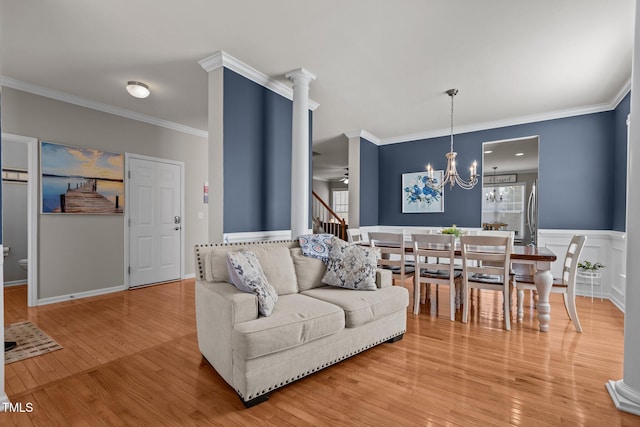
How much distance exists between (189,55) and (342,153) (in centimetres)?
514

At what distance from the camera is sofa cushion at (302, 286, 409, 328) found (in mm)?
2369

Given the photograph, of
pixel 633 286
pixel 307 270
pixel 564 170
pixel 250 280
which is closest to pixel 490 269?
pixel 633 286

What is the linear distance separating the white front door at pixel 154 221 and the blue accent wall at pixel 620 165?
6.35 metres

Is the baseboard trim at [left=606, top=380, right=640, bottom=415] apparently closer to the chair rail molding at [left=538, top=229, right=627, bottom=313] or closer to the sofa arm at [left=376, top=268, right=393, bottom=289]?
the sofa arm at [left=376, top=268, right=393, bottom=289]

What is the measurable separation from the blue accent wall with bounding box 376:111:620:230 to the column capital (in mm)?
3303

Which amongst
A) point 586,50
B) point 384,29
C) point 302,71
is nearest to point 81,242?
point 302,71

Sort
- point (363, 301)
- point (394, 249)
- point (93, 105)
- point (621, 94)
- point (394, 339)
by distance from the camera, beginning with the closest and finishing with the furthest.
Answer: point (363, 301)
point (394, 339)
point (394, 249)
point (621, 94)
point (93, 105)

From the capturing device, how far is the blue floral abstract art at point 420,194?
5.87 metres

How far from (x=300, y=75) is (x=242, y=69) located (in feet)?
2.01

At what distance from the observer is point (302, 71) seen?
134 inches

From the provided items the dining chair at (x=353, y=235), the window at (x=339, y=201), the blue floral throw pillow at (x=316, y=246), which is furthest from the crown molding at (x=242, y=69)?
the window at (x=339, y=201)

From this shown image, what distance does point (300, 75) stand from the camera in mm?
3438

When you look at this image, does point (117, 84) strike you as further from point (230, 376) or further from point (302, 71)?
point (230, 376)

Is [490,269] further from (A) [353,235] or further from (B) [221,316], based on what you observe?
(B) [221,316]
